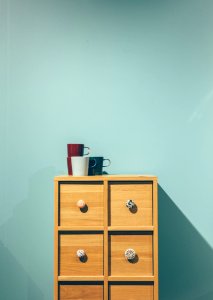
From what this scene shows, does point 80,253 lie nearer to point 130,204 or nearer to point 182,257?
point 130,204

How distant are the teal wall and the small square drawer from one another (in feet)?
1.42

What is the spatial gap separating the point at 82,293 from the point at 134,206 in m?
0.45

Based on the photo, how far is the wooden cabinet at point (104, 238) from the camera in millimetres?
Result: 1627

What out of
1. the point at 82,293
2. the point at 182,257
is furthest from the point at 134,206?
the point at 182,257

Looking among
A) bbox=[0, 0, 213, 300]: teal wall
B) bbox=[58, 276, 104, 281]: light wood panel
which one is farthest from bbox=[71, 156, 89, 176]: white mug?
bbox=[58, 276, 104, 281]: light wood panel

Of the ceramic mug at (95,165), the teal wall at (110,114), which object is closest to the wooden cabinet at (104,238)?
the ceramic mug at (95,165)

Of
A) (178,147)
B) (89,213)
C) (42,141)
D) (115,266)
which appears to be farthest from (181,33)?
(115,266)

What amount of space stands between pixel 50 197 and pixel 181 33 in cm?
120

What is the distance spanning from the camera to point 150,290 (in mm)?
1625

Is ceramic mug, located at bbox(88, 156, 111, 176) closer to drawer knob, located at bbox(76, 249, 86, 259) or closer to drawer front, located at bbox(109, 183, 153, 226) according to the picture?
drawer front, located at bbox(109, 183, 153, 226)

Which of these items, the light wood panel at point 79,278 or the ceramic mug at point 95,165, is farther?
the ceramic mug at point 95,165

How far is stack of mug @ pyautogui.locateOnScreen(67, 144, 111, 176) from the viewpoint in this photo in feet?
5.63

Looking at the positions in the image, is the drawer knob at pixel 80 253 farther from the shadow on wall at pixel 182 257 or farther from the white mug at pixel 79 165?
the shadow on wall at pixel 182 257

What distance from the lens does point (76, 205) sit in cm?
165
